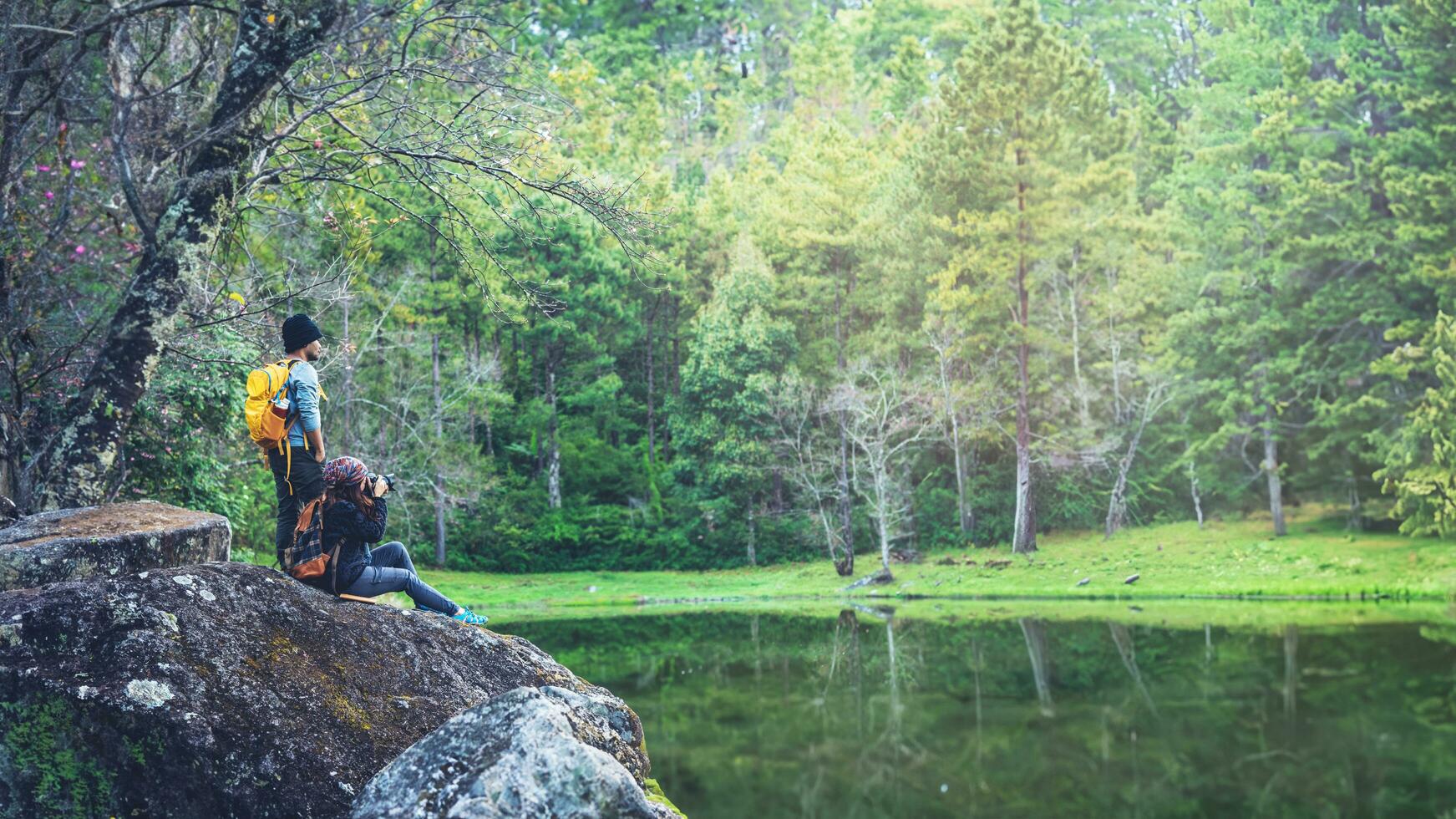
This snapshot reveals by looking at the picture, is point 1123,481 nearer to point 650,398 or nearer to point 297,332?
point 650,398

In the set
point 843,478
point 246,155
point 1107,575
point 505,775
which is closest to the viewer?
point 505,775

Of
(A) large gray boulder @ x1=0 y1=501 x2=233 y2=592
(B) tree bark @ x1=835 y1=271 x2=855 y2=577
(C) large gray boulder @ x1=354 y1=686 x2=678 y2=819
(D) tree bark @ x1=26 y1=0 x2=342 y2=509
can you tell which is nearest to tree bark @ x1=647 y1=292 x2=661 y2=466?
(B) tree bark @ x1=835 y1=271 x2=855 y2=577

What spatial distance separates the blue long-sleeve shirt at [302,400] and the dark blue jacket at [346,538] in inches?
16.7

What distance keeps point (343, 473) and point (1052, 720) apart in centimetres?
1368

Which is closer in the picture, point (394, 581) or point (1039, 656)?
point (394, 581)

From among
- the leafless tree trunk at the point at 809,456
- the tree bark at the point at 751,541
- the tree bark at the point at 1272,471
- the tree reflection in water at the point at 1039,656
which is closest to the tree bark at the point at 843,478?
the leafless tree trunk at the point at 809,456

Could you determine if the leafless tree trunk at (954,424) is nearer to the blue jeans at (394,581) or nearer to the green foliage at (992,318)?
the green foliage at (992,318)

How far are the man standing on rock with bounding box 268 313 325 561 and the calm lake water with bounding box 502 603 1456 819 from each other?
28.1 ft

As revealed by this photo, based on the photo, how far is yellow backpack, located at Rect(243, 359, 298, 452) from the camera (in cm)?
618

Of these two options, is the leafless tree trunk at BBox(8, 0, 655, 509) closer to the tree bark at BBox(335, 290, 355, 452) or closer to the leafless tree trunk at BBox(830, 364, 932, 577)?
the tree bark at BBox(335, 290, 355, 452)

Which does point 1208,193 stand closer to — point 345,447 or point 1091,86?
point 1091,86

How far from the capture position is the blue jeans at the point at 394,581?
6293 mm

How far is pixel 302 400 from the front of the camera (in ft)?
20.6

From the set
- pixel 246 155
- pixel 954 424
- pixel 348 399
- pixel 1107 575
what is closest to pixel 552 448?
pixel 348 399
